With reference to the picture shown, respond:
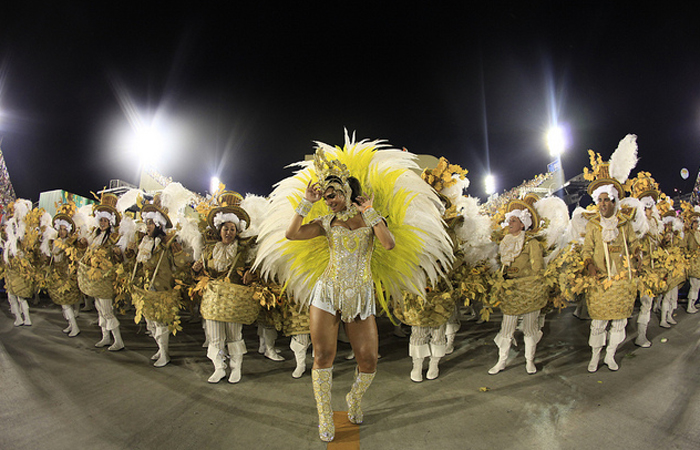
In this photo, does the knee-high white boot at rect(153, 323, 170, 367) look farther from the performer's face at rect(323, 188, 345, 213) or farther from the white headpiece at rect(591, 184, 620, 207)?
the white headpiece at rect(591, 184, 620, 207)

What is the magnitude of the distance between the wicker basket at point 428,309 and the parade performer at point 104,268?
376 centimetres

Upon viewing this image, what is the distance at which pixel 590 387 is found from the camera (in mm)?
3447

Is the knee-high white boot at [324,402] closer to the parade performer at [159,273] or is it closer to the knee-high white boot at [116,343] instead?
the parade performer at [159,273]

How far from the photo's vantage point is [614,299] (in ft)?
11.9

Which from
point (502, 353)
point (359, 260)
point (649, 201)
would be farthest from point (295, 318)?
point (649, 201)

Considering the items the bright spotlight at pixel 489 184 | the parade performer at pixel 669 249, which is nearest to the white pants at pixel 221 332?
the parade performer at pixel 669 249

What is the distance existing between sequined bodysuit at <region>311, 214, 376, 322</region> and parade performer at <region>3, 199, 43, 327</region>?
560 centimetres

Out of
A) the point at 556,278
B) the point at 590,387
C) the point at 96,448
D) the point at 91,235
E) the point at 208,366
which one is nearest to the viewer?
the point at 96,448

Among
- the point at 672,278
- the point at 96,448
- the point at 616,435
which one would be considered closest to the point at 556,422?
the point at 616,435

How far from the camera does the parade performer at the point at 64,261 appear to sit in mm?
5090

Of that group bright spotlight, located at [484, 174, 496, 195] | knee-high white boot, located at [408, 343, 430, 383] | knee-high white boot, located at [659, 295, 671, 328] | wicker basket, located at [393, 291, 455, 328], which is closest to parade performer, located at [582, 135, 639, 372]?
wicker basket, located at [393, 291, 455, 328]

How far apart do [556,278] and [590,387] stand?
1102 millimetres

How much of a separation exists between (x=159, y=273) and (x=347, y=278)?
105 inches

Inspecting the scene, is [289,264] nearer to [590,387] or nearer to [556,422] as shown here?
[556,422]
